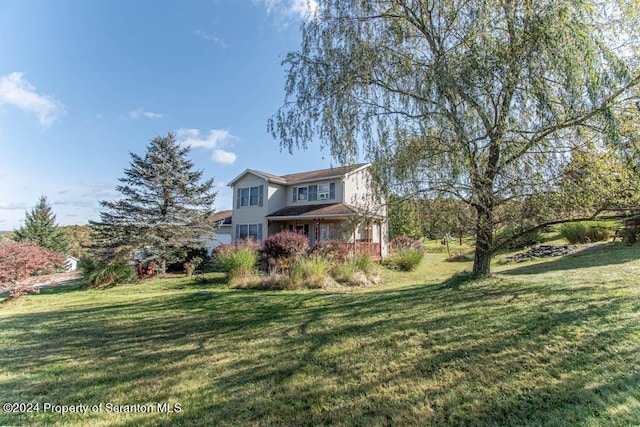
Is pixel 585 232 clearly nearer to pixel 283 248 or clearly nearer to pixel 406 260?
pixel 406 260

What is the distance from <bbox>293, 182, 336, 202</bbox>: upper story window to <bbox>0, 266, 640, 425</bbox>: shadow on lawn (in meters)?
13.2

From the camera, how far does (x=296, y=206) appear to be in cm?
2077

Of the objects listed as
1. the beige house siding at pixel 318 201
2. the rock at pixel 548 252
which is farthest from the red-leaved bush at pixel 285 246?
the rock at pixel 548 252

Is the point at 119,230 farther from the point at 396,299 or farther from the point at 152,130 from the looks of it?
the point at 396,299

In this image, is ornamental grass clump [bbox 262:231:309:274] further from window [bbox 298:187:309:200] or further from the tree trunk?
the tree trunk

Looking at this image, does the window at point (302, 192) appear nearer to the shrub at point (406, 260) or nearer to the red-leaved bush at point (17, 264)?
the shrub at point (406, 260)

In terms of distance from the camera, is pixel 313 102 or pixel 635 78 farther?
pixel 313 102

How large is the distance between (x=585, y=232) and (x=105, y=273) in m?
25.4

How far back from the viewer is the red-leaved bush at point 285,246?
13680mm

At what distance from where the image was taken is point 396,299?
7148mm

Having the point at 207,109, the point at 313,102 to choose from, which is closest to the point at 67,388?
the point at 313,102

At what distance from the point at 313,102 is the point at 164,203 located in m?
14.5

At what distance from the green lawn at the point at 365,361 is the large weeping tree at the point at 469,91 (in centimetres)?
243

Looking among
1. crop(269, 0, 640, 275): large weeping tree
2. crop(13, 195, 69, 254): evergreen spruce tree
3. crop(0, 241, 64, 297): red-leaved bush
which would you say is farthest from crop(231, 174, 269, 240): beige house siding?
crop(13, 195, 69, 254): evergreen spruce tree
